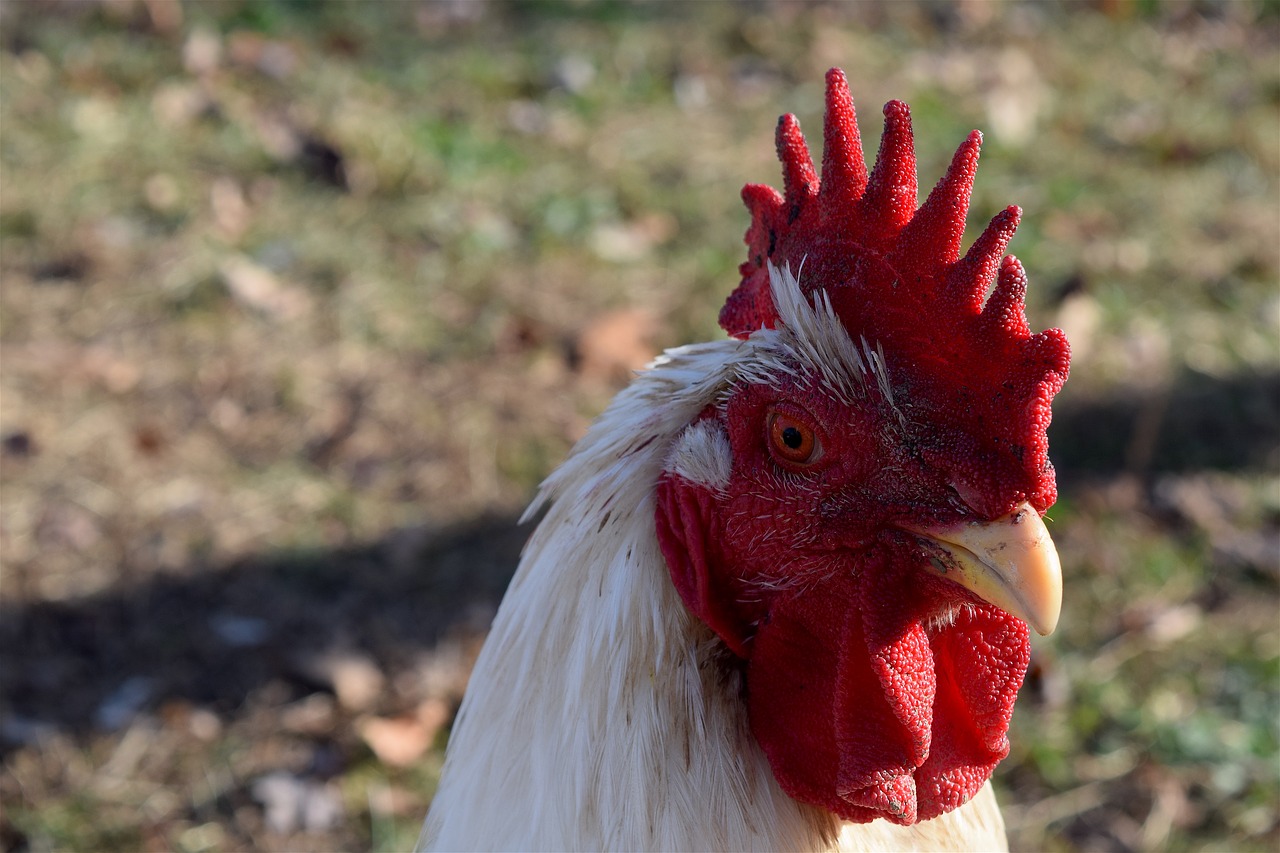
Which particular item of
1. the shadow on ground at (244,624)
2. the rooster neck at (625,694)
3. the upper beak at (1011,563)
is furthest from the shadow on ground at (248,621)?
the upper beak at (1011,563)

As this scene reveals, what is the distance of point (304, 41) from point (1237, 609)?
5.00 meters

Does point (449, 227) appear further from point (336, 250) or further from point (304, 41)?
point (304, 41)

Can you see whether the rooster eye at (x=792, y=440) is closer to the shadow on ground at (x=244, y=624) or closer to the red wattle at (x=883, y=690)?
the red wattle at (x=883, y=690)

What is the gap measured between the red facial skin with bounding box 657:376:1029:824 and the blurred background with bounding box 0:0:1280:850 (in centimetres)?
178

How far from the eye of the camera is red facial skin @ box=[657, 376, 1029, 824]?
5.66 feet

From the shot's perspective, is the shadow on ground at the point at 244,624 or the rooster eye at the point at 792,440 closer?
the rooster eye at the point at 792,440

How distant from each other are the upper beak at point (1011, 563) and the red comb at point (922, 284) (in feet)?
0.13

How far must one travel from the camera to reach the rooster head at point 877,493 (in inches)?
64.7

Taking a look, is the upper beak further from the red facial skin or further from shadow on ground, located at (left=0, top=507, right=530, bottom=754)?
shadow on ground, located at (left=0, top=507, right=530, bottom=754)

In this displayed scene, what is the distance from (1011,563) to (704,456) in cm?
46

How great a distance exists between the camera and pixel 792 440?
1.76 meters

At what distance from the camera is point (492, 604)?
398 cm

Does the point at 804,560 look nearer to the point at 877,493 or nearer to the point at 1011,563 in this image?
the point at 877,493

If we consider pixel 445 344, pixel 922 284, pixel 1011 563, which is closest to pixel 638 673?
pixel 1011 563
